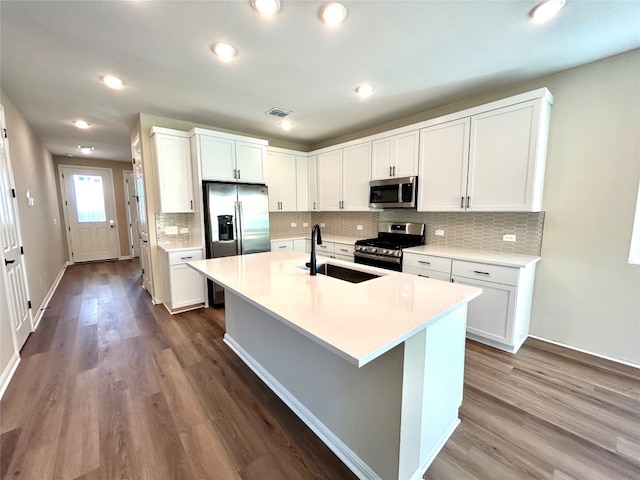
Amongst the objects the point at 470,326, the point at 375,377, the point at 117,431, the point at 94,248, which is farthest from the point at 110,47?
the point at 94,248

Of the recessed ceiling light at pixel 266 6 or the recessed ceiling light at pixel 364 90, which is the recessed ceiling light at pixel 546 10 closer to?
the recessed ceiling light at pixel 364 90

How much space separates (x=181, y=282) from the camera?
3447 millimetres

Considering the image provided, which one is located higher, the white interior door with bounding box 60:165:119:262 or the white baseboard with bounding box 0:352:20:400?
the white interior door with bounding box 60:165:119:262

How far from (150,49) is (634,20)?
3.41m

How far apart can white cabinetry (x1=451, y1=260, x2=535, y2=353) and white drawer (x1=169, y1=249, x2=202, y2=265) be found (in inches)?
122

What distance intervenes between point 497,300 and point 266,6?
294 cm

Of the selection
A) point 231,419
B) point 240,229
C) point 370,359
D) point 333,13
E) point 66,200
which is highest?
point 333,13

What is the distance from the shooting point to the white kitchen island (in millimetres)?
1109

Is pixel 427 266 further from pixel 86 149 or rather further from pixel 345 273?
pixel 86 149

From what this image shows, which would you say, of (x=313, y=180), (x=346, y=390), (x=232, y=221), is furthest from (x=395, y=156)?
(x=346, y=390)

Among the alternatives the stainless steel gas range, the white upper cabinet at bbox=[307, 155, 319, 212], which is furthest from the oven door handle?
the white upper cabinet at bbox=[307, 155, 319, 212]

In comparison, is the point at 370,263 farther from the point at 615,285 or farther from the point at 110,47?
the point at 110,47

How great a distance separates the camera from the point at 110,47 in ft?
6.60

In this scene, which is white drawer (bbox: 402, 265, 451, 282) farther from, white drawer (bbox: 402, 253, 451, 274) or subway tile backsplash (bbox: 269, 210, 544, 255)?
subway tile backsplash (bbox: 269, 210, 544, 255)
